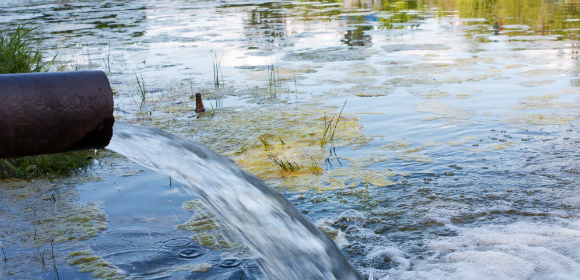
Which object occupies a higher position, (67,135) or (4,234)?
(67,135)

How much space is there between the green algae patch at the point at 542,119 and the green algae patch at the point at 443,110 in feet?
0.88

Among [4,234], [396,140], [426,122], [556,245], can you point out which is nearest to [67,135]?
[4,234]

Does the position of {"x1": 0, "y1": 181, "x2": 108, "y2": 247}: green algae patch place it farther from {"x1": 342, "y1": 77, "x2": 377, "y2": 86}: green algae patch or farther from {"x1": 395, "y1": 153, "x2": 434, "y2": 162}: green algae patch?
{"x1": 342, "y1": 77, "x2": 377, "y2": 86}: green algae patch

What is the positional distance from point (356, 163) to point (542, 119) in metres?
1.56

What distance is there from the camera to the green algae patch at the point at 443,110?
381 centimetres

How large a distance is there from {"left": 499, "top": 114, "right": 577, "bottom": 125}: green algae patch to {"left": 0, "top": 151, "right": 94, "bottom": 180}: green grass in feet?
9.40

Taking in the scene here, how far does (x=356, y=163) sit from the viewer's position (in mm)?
3020

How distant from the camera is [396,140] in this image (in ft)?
11.1

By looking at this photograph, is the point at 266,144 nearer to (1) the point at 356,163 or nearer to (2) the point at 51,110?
(1) the point at 356,163

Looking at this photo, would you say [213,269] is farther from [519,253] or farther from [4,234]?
[519,253]

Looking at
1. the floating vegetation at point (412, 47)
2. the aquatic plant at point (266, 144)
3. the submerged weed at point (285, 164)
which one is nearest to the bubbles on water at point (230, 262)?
the submerged weed at point (285, 164)

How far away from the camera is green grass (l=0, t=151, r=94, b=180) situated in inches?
115

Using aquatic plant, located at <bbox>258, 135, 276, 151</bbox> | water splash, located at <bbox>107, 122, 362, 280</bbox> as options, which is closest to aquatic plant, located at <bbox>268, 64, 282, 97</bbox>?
aquatic plant, located at <bbox>258, 135, 276, 151</bbox>

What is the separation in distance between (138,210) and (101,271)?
56 cm
